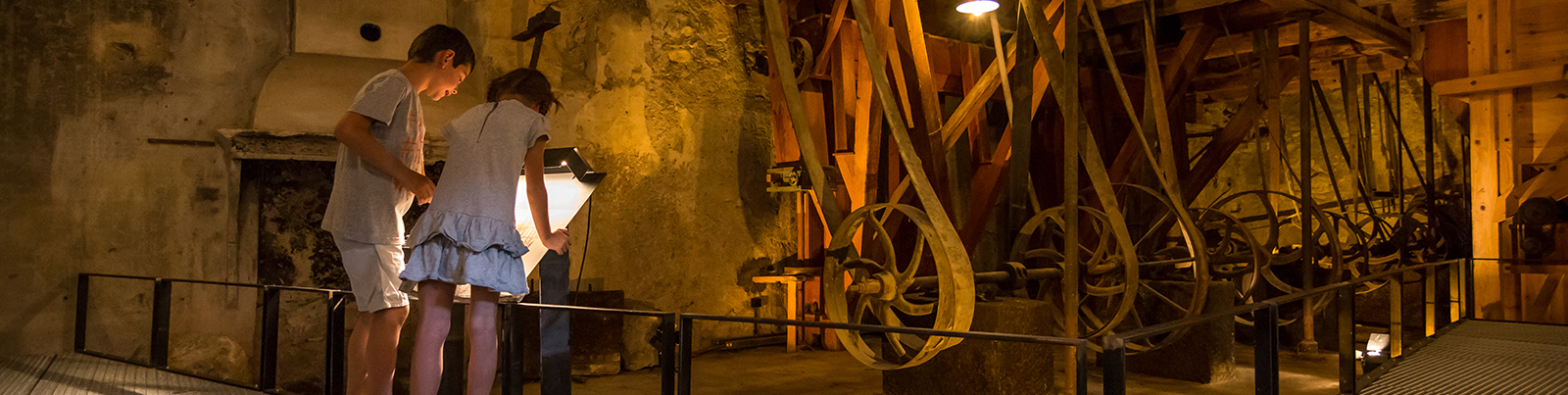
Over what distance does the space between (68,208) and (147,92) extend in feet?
2.14

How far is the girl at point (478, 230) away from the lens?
2.23 metres

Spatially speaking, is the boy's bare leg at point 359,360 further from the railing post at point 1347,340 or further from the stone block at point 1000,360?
the railing post at point 1347,340

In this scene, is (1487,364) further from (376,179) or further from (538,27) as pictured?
(538,27)

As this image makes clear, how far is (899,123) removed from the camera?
3438 millimetres

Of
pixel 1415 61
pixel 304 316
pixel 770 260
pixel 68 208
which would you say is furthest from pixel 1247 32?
pixel 68 208

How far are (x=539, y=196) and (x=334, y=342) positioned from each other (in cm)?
122

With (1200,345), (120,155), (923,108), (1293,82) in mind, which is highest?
(1293,82)

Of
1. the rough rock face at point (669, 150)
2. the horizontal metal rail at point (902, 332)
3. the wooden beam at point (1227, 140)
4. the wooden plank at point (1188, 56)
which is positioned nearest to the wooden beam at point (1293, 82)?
the wooden beam at point (1227, 140)

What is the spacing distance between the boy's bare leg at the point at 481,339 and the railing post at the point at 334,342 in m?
0.89

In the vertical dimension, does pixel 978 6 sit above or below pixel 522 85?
above

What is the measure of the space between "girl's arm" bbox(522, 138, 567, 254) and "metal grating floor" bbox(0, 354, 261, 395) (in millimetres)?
1604

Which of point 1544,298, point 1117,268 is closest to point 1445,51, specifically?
point 1544,298

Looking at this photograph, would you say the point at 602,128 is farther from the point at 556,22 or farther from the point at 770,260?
the point at 770,260

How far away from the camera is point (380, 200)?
7.80 feet
